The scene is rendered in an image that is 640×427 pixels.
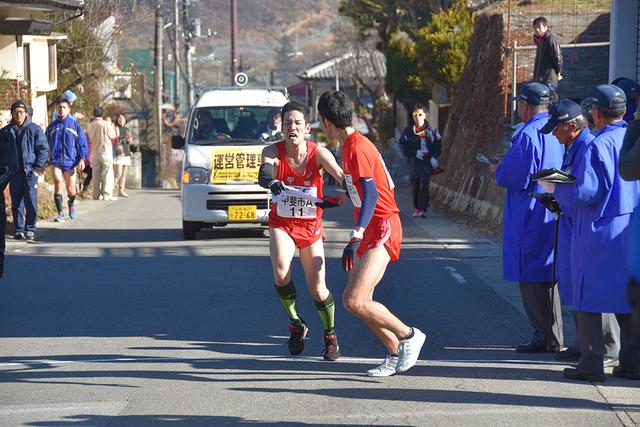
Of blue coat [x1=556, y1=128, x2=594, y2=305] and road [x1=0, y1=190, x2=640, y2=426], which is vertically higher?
blue coat [x1=556, y1=128, x2=594, y2=305]

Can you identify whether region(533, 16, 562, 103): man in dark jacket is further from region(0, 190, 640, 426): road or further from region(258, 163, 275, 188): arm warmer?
region(258, 163, 275, 188): arm warmer

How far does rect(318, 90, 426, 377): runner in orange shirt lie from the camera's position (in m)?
7.42

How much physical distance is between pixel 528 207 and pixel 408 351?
5.29ft

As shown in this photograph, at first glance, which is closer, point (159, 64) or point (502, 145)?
point (502, 145)

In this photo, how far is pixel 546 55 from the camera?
53.1 ft

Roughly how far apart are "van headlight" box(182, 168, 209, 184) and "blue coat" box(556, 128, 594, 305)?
8842 mm

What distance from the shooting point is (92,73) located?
31.7 m

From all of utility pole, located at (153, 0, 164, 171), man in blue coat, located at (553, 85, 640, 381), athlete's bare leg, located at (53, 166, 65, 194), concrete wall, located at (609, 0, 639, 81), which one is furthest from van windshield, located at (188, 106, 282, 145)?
utility pole, located at (153, 0, 164, 171)

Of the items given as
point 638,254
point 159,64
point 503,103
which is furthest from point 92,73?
point 638,254

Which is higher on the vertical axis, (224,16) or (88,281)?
(224,16)

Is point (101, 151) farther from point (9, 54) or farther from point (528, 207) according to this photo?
point (528, 207)

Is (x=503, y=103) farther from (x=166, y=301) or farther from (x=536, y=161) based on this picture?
(x=536, y=161)

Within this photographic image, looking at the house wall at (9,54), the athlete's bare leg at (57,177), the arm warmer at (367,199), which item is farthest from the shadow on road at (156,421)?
the house wall at (9,54)

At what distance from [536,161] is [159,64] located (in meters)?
31.9
